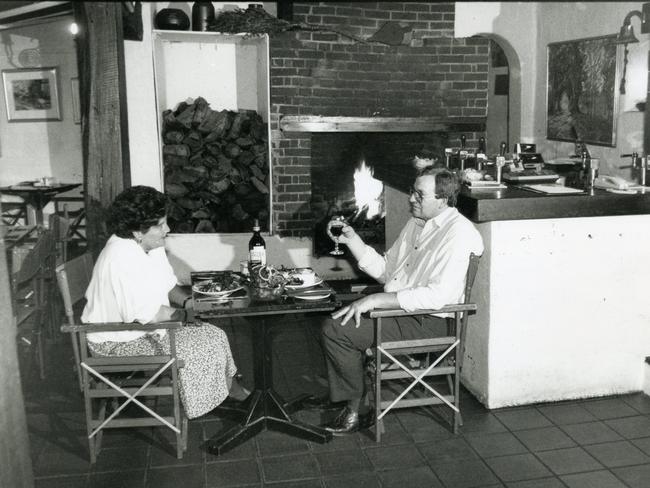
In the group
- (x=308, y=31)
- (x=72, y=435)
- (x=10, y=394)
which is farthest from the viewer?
(x=308, y=31)

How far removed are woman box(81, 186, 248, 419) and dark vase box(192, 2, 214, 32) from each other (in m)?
3.09

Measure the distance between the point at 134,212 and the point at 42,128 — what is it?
6507mm

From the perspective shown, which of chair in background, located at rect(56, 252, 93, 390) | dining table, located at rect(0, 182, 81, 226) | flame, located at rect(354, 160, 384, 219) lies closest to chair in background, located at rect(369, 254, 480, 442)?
chair in background, located at rect(56, 252, 93, 390)

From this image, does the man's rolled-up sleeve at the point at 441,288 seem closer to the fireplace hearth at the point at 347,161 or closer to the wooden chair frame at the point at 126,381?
the wooden chair frame at the point at 126,381

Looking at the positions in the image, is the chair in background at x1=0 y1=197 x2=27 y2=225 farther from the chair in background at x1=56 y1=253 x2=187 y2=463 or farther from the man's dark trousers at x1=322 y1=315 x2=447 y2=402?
the man's dark trousers at x1=322 y1=315 x2=447 y2=402

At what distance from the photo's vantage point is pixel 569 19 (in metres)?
6.30

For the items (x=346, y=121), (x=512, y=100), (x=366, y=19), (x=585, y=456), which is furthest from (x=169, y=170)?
(x=585, y=456)

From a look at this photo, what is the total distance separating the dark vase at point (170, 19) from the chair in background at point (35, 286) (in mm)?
2351

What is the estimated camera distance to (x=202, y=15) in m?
5.77

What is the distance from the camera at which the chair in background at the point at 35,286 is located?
156 inches

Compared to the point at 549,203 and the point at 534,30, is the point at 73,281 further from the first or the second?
the point at 534,30

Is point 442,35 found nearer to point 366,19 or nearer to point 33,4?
point 366,19

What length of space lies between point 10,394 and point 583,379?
3.04 meters

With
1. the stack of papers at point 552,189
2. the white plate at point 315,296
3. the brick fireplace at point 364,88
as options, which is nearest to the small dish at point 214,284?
the white plate at point 315,296
